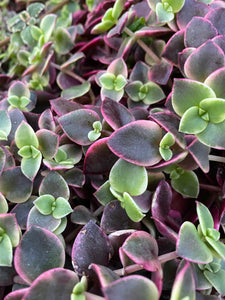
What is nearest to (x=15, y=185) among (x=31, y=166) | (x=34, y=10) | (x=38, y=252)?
(x=31, y=166)

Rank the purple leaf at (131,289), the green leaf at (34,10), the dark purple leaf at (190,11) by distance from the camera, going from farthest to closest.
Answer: the green leaf at (34,10) < the dark purple leaf at (190,11) < the purple leaf at (131,289)

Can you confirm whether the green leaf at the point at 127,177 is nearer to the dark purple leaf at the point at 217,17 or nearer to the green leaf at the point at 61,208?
the green leaf at the point at 61,208

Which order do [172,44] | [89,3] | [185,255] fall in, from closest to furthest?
[185,255]
[172,44]
[89,3]

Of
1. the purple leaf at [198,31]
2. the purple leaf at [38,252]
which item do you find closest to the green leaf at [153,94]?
the purple leaf at [198,31]

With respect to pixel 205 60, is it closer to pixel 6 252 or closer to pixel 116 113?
pixel 116 113

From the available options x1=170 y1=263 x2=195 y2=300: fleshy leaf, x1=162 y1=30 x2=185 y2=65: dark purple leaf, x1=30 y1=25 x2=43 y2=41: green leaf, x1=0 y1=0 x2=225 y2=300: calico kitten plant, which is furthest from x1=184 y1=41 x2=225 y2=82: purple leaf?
x1=30 y1=25 x2=43 y2=41: green leaf

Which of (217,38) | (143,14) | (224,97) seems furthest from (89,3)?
(224,97)

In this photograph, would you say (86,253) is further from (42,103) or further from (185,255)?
(42,103)
